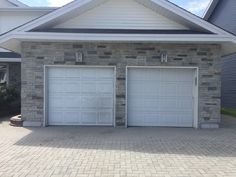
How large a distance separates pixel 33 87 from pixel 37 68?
739 millimetres

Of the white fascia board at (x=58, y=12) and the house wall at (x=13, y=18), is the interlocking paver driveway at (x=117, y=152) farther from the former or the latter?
the house wall at (x=13, y=18)

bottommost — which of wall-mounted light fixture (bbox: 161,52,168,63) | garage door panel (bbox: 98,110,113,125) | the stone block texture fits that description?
garage door panel (bbox: 98,110,113,125)

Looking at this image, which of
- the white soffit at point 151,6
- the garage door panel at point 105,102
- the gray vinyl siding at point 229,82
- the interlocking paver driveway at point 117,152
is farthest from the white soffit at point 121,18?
the gray vinyl siding at point 229,82

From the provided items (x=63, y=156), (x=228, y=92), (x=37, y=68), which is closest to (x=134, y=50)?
(x=37, y=68)

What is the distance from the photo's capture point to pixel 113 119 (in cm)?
1312

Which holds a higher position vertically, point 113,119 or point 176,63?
point 176,63

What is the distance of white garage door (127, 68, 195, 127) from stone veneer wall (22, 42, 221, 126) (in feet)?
1.50

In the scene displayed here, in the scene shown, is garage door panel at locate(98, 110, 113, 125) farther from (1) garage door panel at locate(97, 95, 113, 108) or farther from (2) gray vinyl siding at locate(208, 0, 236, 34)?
(2) gray vinyl siding at locate(208, 0, 236, 34)

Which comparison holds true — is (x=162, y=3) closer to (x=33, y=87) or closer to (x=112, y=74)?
(x=112, y=74)

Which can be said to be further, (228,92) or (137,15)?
(228,92)

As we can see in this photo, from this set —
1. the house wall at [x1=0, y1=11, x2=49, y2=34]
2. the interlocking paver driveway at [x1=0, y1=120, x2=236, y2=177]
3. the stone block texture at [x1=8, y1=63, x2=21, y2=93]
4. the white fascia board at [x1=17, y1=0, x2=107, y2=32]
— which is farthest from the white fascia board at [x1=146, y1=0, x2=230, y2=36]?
the stone block texture at [x1=8, y1=63, x2=21, y2=93]

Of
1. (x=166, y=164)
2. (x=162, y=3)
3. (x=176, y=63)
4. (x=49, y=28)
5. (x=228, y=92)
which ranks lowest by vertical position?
(x=166, y=164)

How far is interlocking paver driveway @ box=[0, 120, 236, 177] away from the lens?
6.80 meters

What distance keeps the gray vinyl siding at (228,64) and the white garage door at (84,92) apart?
9.22m
